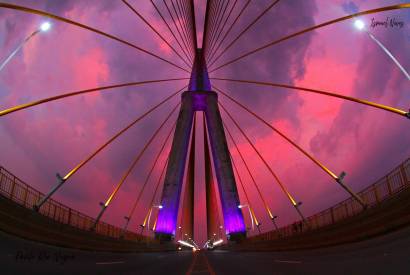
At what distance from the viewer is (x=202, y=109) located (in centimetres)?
5797

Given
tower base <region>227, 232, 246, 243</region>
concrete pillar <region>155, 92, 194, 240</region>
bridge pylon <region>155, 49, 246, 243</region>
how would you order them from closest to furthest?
concrete pillar <region>155, 92, 194, 240</region> → bridge pylon <region>155, 49, 246, 243</region> → tower base <region>227, 232, 246, 243</region>

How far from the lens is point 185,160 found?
52.8m

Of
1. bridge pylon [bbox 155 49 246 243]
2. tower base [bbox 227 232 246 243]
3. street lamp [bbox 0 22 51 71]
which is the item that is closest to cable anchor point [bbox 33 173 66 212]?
street lamp [bbox 0 22 51 71]

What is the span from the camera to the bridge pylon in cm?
4966

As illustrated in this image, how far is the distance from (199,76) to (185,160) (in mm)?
12310

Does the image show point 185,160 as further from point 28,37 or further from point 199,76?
point 28,37

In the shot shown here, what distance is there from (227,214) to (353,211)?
96.1ft

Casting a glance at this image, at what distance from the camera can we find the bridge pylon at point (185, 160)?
4966 cm

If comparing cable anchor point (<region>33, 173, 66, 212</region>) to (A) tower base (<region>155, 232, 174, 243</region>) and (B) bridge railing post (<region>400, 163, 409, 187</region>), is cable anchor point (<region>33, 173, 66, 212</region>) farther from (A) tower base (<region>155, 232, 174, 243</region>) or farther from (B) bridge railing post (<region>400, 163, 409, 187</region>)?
(A) tower base (<region>155, 232, 174, 243</region>)

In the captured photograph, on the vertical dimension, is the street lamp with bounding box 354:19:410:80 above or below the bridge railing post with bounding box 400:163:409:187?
above

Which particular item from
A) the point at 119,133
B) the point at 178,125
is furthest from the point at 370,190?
the point at 178,125

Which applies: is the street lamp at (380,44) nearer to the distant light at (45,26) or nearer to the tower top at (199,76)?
the distant light at (45,26)

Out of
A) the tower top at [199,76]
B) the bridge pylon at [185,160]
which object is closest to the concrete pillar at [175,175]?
the bridge pylon at [185,160]

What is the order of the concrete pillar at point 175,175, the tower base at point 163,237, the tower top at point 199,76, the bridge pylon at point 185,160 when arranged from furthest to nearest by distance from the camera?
the tower top at point 199,76
the bridge pylon at point 185,160
the concrete pillar at point 175,175
the tower base at point 163,237
